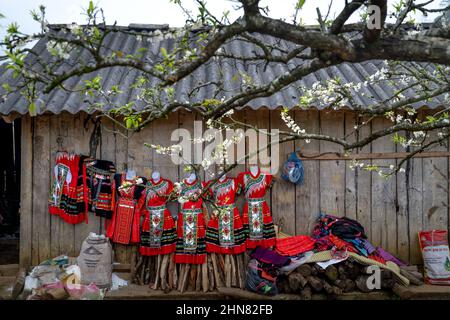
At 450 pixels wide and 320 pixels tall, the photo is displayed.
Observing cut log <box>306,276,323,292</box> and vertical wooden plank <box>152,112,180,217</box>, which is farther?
vertical wooden plank <box>152,112,180,217</box>

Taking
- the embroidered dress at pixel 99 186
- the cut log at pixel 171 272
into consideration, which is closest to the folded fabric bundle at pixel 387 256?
the cut log at pixel 171 272

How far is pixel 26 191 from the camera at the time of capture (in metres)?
Answer: 5.76

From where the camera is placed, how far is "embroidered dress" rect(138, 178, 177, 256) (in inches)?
221

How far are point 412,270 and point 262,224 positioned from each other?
6.22 ft

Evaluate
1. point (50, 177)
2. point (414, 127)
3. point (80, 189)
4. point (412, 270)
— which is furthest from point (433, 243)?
point (50, 177)

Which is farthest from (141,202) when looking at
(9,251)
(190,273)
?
(9,251)

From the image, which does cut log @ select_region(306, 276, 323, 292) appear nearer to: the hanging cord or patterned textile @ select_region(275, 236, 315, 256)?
patterned textile @ select_region(275, 236, 315, 256)

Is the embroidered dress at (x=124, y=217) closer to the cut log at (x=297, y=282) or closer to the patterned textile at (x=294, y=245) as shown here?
the patterned textile at (x=294, y=245)

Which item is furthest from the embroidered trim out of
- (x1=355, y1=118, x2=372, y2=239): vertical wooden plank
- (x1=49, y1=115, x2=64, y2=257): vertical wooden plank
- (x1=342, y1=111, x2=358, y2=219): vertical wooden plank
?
(x1=355, y1=118, x2=372, y2=239): vertical wooden plank

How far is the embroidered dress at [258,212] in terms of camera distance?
5660mm

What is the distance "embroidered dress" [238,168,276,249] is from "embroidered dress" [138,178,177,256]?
927mm

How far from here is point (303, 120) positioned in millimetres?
5789

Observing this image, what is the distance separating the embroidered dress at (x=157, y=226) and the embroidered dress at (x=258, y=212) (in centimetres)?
93

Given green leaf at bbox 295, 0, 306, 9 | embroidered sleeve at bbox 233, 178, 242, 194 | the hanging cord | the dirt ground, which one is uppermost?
green leaf at bbox 295, 0, 306, 9
